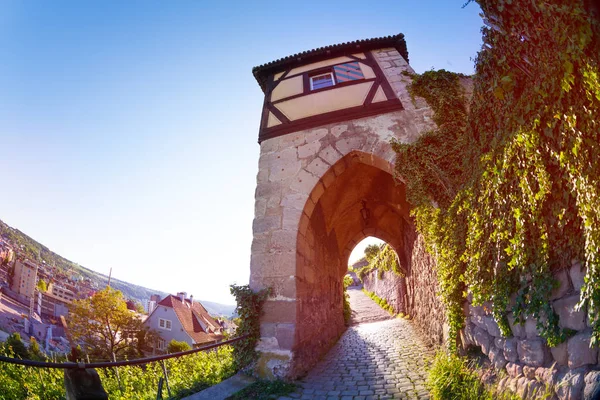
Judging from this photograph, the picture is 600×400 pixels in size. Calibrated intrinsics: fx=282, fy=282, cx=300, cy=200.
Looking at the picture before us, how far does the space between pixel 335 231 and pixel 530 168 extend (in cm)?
601

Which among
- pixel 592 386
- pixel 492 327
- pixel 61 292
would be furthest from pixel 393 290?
pixel 61 292

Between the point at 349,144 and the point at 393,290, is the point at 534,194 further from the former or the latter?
the point at 393,290

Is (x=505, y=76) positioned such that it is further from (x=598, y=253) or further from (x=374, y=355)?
(x=374, y=355)

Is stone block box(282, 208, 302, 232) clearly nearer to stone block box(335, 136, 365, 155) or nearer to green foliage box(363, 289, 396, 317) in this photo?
stone block box(335, 136, 365, 155)

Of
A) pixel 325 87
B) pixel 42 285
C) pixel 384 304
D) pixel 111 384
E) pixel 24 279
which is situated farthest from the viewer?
pixel 42 285

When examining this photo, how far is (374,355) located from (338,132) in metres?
4.19

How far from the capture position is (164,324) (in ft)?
86.2

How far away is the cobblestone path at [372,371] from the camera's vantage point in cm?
335

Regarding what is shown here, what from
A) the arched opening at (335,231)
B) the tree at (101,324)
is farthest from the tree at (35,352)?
the tree at (101,324)

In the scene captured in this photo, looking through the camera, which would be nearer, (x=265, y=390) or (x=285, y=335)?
(x=265, y=390)

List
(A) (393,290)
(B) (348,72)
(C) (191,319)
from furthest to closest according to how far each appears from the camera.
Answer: (C) (191,319), (A) (393,290), (B) (348,72)

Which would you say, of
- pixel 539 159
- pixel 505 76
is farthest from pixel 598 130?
pixel 505 76

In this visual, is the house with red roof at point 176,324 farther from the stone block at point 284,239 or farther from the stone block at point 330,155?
the stone block at point 330,155

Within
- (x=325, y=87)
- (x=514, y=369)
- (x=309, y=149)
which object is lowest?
(x=514, y=369)
